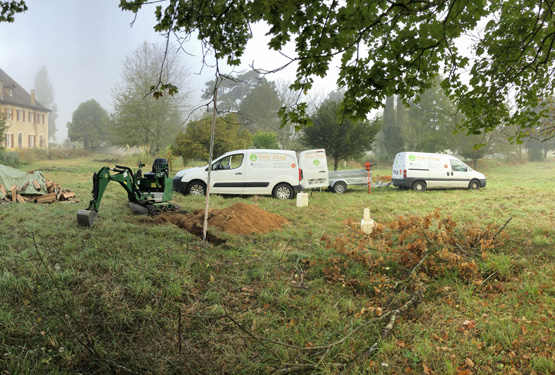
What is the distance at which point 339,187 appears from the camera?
1575 cm

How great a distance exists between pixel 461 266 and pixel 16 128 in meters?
46.5

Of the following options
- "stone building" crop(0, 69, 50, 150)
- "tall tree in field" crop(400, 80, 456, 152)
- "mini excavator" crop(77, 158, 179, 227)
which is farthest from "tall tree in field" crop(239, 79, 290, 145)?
"stone building" crop(0, 69, 50, 150)

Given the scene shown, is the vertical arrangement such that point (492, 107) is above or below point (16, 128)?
below

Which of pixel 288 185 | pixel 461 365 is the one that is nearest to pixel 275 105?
pixel 288 185

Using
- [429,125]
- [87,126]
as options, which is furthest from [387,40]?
[87,126]

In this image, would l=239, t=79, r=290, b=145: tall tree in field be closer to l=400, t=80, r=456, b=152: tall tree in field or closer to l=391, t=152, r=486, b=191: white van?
l=400, t=80, r=456, b=152: tall tree in field

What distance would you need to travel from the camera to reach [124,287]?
392cm

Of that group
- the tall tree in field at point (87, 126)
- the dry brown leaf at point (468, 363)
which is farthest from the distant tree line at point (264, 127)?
the tall tree in field at point (87, 126)

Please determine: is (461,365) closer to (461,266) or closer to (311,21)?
(461,266)

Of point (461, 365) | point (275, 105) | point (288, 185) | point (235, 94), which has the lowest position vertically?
point (461, 365)

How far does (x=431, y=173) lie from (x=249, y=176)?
943cm

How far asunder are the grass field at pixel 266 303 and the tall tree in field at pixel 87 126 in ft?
154

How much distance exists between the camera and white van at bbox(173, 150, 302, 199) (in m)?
12.8

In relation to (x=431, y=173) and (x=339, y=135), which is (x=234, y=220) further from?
(x=339, y=135)
